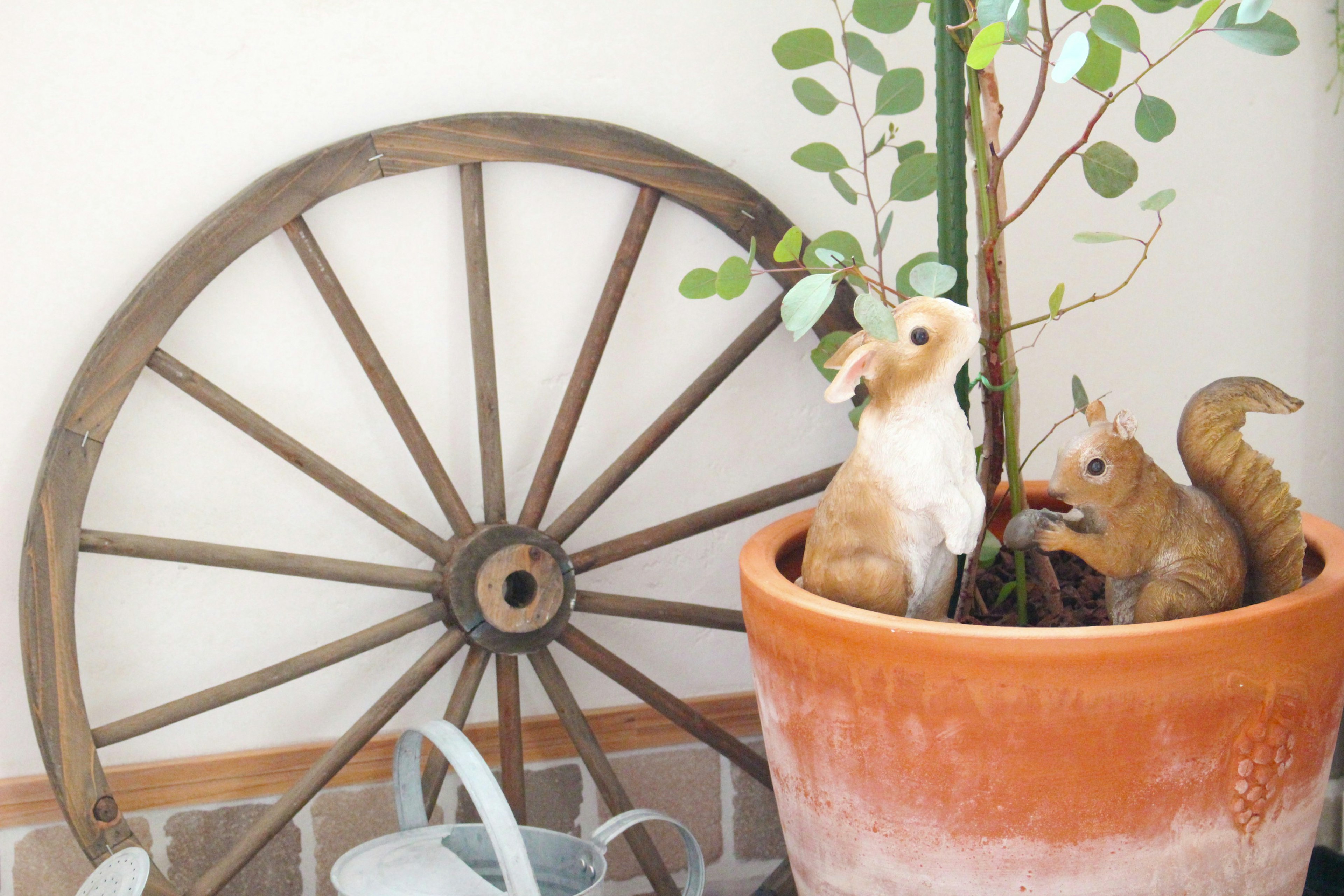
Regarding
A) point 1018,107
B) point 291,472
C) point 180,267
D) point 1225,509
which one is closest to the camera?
point 1225,509

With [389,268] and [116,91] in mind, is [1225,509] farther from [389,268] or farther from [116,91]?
[116,91]

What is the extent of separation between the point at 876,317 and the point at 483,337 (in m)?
0.46

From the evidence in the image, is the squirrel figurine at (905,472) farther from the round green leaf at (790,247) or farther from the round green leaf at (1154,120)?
→ the round green leaf at (1154,120)

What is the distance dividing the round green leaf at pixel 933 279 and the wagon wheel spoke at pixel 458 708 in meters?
0.55

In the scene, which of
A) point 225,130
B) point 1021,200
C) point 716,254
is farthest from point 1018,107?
point 225,130

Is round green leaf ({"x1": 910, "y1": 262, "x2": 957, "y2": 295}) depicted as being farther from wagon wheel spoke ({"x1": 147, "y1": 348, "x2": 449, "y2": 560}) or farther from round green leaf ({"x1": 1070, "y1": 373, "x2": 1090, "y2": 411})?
wagon wheel spoke ({"x1": 147, "y1": 348, "x2": 449, "y2": 560})

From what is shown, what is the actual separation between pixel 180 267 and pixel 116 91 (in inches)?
6.9

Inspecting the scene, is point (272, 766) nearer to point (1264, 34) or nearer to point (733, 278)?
point (733, 278)

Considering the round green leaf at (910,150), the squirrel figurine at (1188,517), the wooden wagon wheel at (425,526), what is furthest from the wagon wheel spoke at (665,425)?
the squirrel figurine at (1188,517)

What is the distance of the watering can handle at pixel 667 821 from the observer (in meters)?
0.93

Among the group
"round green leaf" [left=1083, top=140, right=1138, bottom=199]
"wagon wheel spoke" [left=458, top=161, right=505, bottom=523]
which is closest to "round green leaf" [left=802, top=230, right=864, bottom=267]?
"round green leaf" [left=1083, top=140, right=1138, bottom=199]

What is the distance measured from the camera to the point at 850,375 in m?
0.86

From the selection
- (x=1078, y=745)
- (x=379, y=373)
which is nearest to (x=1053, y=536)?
(x=1078, y=745)

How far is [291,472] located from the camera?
1.15m
